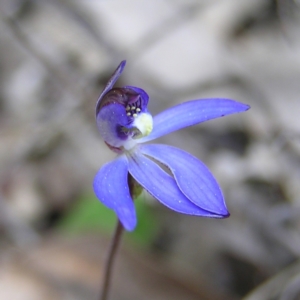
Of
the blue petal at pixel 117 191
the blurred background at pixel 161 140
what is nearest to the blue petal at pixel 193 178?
the blue petal at pixel 117 191

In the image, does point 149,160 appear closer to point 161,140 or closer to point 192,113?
point 192,113

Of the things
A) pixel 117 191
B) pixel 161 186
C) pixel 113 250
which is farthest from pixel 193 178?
pixel 113 250

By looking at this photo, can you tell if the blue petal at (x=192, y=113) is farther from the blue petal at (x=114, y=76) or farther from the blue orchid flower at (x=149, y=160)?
the blue petal at (x=114, y=76)

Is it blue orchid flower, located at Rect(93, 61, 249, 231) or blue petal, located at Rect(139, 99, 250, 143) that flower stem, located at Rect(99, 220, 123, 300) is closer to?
blue orchid flower, located at Rect(93, 61, 249, 231)

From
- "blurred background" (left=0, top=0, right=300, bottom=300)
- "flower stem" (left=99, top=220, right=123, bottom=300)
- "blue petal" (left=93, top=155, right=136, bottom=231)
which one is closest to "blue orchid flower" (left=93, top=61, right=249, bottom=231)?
"blue petal" (left=93, top=155, right=136, bottom=231)

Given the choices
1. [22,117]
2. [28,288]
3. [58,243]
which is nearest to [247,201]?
[58,243]

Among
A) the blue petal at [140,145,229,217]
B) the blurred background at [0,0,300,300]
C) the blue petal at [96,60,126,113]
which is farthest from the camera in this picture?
the blurred background at [0,0,300,300]
